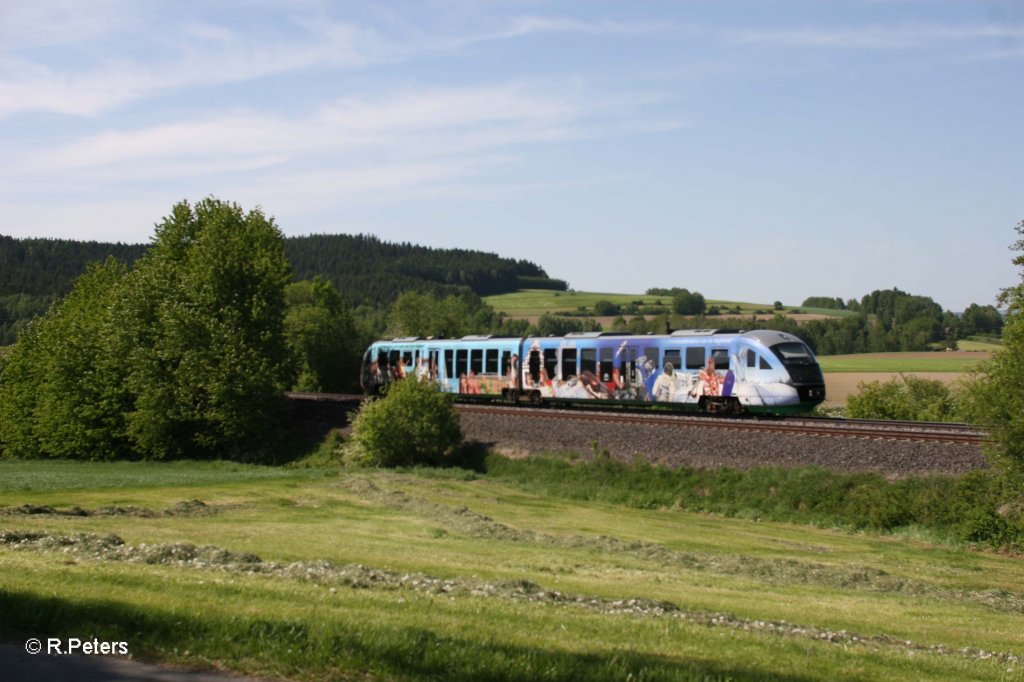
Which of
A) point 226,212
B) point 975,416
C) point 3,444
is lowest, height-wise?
point 3,444

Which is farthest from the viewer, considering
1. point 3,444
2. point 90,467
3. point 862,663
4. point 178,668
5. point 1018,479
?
point 3,444

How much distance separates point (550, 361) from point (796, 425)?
15.2 metres

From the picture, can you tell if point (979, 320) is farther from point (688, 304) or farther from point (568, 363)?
point (568, 363)

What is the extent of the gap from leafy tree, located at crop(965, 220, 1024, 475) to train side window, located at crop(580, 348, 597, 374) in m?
18.5

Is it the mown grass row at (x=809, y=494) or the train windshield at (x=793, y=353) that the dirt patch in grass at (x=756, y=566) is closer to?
the mown grass row at (x=809, y=494)

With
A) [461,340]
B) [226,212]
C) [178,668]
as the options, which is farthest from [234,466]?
[178,668]

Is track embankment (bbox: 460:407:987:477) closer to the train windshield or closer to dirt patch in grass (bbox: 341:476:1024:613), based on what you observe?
the train windshield

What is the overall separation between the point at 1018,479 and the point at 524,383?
26514mm

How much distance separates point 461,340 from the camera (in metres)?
54.2

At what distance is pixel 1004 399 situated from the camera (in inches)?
1103

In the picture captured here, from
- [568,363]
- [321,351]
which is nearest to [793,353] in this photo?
[568,363]

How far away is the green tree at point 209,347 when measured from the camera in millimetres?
55094

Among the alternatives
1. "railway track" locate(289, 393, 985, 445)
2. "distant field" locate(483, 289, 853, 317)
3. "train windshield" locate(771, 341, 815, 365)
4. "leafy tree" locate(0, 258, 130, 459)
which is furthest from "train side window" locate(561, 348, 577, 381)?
"distant field" locate(483, 289, 853, 317)

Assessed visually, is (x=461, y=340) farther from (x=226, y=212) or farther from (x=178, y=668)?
(x=178, y=668)
